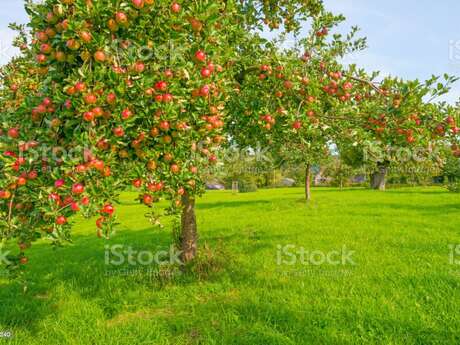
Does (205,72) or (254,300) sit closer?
(205,72)

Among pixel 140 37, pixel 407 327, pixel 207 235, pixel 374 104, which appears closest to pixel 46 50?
pixel 140 37

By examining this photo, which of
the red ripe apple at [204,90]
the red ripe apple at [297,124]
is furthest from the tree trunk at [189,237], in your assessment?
the red ripe apple at [204,90]

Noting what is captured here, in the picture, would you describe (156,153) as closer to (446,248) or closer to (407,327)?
(407,327)

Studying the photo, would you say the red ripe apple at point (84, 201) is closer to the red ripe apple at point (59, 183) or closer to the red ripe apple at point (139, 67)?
the red ripe apple at point (59, 183)

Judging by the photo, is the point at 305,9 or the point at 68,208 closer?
the point at 68,208

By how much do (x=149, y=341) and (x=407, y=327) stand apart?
427 centimetres

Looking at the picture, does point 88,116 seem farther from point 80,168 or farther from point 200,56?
point 200,56

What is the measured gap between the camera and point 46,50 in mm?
3410
